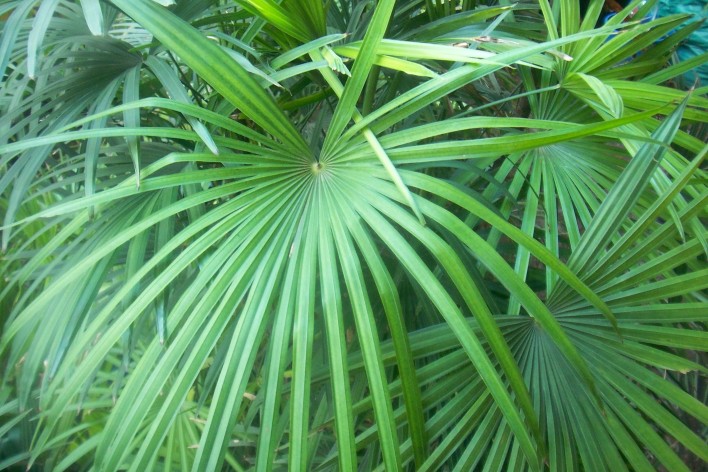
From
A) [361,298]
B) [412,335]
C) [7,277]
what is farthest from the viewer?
[7,277]

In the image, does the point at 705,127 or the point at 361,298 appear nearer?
the point at 361,298

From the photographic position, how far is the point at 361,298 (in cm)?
53

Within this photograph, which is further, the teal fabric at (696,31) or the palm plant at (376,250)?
the teal fabric at (696,31)

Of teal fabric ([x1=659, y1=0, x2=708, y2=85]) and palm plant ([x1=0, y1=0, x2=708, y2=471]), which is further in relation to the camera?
teal fabric ([x1=659, y1=0, x2=708, y2=85])

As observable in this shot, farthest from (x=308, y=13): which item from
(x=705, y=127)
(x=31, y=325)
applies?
→ (x=705, y=127)

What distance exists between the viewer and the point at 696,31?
85 cm

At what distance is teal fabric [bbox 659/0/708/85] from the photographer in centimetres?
82

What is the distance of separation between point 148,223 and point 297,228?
148 millimetres

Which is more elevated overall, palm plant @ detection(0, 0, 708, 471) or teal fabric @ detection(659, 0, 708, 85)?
teal fabric @ detection(659, 0, 708, 85)

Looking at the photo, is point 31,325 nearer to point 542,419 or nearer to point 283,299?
point 283,299

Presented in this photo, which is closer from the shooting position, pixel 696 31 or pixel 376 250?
pixel 376 250

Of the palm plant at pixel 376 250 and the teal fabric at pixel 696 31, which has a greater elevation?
the teal fabric at pixel 696 31

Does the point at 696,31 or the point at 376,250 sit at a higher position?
the point at 696,31

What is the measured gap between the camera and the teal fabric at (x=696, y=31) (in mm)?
825
